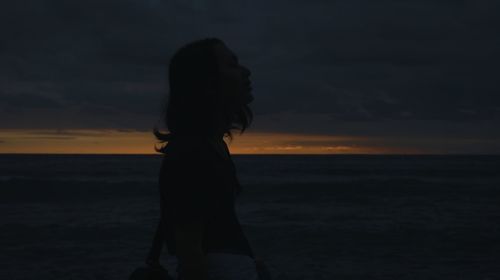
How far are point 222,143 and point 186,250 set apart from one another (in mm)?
443

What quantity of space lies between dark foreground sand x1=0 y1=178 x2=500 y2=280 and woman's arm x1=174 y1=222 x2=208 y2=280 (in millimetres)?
8808

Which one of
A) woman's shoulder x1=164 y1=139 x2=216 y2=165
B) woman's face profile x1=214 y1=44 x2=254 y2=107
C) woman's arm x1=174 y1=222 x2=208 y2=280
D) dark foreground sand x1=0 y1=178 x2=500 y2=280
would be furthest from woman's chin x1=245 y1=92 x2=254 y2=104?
dark foreground sand x1=0 y1=178 x2=500 y2=280

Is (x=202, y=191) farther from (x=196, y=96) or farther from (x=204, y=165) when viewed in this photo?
(x=196, y=96)

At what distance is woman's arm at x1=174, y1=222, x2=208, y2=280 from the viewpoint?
1854 millimetres

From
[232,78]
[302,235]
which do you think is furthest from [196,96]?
[302,235]

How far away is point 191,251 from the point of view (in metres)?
1.87

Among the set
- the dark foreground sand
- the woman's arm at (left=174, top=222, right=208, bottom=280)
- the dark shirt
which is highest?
the dark foreground sand

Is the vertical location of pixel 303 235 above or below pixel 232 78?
above

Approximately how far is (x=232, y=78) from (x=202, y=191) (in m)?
0.46

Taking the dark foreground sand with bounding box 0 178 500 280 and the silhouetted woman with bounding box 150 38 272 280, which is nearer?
the silhouetted woman with bounding box 150 38 272 280

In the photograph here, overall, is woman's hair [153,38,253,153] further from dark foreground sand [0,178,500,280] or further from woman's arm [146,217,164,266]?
dark foreground sand [0,178,500,280]

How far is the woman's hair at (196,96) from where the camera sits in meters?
2.12

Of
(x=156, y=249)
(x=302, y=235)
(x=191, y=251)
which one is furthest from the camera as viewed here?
(x=302, y=235)

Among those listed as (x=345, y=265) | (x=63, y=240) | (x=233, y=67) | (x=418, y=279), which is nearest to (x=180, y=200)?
(x=233, y=67)
